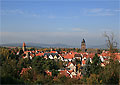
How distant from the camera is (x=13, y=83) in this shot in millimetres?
7680

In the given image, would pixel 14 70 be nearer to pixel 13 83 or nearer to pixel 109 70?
pixel 13 83

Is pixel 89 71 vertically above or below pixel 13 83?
below

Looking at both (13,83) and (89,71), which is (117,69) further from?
(89,71)

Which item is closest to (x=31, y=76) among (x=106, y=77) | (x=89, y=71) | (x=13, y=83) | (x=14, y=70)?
(x=14, y=70)

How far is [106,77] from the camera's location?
11.6 meters

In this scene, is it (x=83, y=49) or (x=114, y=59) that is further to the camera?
(x=83, y=49)

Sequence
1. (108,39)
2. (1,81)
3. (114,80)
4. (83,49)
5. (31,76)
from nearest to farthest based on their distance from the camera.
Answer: (1,81)
(114,80)
(108,39)
(31,76)
(83,49)

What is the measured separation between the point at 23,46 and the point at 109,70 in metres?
70.7

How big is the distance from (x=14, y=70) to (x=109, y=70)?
633 centimetres

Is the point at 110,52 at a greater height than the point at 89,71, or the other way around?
the point at 110,52

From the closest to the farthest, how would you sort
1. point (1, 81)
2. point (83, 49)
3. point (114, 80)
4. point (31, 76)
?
point (1, 81) < point (114, 80) < point (31, 76) < point (83, 49)

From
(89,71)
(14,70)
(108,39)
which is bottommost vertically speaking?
(89,71)

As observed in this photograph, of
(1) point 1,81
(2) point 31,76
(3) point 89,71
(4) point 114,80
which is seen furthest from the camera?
(3) point 89,71

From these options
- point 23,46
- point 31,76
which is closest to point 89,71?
point 31,76
